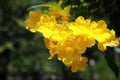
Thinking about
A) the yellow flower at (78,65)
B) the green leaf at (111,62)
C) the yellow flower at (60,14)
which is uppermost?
the yellow flower at (60,14)

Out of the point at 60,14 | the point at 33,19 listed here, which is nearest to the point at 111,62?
the point at 60,14

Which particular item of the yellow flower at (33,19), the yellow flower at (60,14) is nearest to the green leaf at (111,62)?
the yellow flower at (60,14)

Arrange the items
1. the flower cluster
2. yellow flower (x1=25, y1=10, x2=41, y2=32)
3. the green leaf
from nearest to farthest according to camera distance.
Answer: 1. the flower cluster
2. yellow flower (x1=25, y1=10, x2=41, y2=32)
3. the green leaf

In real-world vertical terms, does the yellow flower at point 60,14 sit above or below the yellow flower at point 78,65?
above

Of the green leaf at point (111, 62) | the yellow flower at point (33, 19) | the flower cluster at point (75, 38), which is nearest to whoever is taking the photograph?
the flower cluster at point (75, 38)

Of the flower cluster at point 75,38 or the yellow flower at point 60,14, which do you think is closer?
the flower cluster at point 75,38

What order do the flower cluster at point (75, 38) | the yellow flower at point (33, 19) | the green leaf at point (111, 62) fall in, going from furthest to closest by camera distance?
the green leaf at point (111, 62) → the yellow flower at point (33, 19) → the flower cluster at point (75, 38)

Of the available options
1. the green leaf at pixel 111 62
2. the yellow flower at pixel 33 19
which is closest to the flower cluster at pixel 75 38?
the yellow flower at pixel 33 19

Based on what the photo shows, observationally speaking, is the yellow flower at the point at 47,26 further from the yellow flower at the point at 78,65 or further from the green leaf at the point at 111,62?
the green leaf at the point at 111,62

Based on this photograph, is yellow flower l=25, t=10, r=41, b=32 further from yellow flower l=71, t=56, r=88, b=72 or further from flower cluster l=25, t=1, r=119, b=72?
yellow flower l=71, t=56, r=88, b=72

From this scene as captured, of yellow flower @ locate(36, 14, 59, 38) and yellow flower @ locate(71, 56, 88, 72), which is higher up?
yellow flower @ locate(36, 14, 59, 38)

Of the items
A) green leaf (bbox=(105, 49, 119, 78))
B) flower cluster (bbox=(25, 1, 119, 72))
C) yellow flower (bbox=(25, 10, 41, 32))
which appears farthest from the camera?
green leaf (bbox=(105, 49, 119, 78))

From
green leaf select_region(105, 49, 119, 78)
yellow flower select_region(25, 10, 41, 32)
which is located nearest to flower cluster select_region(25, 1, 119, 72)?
yellow flower select_region(25, 10, 41, 32)

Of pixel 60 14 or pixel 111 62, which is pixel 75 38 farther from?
pixel 111 62
